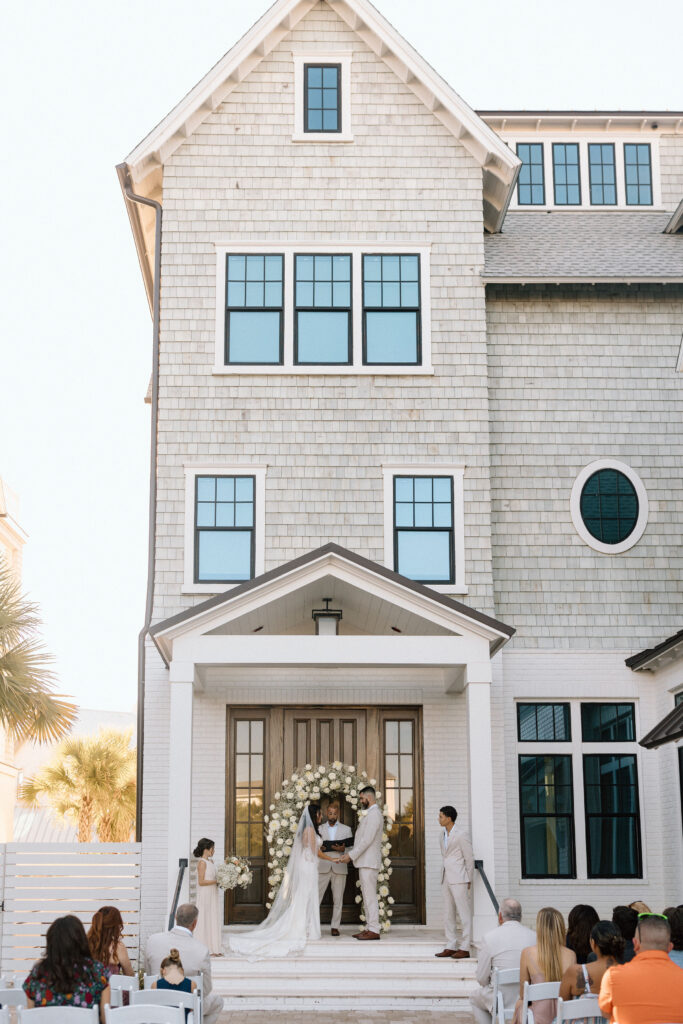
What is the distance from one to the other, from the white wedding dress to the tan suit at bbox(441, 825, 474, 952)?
1.47 meters

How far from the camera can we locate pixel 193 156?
1728 cm

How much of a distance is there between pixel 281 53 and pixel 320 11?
0.84 meters

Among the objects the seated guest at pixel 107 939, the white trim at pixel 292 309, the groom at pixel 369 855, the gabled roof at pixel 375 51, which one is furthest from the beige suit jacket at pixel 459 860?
the gabled roof at pixel 375 51

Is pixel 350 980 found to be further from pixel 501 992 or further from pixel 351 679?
pixel 351 679

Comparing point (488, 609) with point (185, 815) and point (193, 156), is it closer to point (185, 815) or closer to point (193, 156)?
point (185, 815)

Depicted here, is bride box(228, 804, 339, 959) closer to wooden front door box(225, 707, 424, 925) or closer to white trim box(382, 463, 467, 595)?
wooden front door box(225, 707, 424, 925)

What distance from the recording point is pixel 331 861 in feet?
48.4

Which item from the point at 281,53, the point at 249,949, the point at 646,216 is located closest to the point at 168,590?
the point at 249,949

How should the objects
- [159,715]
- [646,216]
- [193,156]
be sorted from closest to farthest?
1. [159,715]
2. [193,156]
3. [646,216]

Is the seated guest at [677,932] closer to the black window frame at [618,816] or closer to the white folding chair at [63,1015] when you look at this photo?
the white folding chair at [63,1015]

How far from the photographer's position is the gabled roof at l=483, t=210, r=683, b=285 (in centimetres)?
1716

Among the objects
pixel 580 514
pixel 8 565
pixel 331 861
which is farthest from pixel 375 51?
pixel 8 565

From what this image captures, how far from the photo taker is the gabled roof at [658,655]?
14688 mm

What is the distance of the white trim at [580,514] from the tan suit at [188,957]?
8.93 meters
